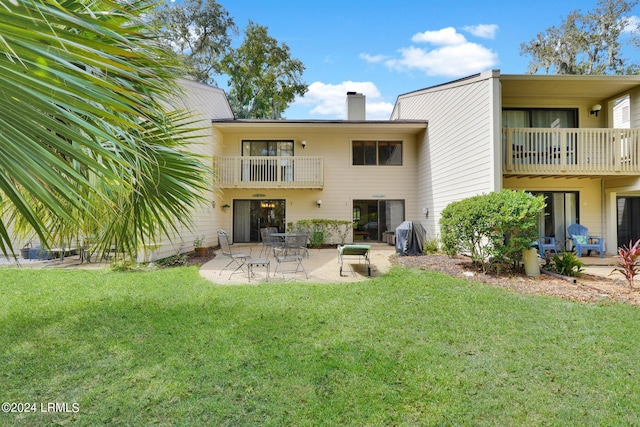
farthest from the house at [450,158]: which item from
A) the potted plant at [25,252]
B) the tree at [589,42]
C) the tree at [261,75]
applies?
the tree at [589,42]

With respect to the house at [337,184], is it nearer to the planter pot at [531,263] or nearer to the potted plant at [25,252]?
the potted plant at [25,252]

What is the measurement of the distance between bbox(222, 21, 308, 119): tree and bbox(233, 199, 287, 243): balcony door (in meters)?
10.0

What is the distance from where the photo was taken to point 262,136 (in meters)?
13.5

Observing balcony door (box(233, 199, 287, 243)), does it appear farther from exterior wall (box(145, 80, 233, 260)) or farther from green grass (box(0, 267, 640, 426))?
green grass (box(0, 267, 640, 426))

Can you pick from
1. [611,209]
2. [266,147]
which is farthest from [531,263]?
[266,147]

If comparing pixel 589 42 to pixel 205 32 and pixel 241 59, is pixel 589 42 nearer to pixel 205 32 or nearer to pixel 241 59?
pixel 241 59

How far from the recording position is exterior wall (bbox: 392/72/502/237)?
26.0ft

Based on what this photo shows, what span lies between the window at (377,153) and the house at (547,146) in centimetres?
187

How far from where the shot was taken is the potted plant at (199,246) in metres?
10.1

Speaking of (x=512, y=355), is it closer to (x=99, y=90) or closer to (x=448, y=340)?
(x=448, y=340)

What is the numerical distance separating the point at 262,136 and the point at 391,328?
11409 millimetres

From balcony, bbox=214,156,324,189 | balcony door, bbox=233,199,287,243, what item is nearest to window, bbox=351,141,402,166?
balcony, bbox=214,156,324,189

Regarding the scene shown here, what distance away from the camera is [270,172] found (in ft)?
41.0

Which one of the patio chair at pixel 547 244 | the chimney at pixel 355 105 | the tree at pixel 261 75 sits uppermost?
the tree at pixel 261 75
